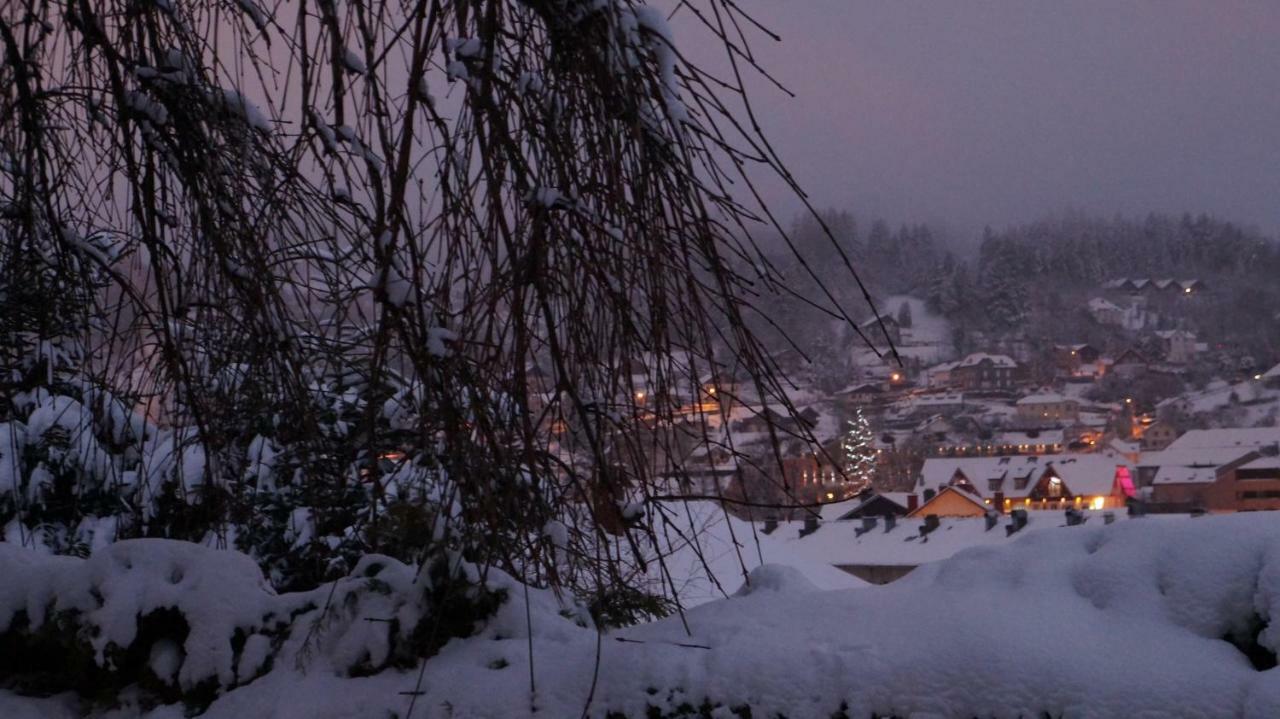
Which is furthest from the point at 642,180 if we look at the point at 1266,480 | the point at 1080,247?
the point at 1080,247

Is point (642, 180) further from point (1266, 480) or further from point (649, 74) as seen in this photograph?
point (1266, 480)

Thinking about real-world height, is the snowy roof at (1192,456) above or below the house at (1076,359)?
below

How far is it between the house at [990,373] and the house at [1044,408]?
0.18 metres

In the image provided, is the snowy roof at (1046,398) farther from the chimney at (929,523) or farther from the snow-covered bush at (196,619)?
the snow-covered bush at (196,619)

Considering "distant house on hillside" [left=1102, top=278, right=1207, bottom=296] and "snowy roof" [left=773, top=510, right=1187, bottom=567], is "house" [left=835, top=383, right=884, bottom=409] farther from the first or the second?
"distant house on hillside" [left=1102, top=278, right=1207, bottom=296]

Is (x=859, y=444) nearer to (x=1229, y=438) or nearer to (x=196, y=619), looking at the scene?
(x=1229, y=438)

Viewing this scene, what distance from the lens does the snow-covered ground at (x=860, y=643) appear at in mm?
1705

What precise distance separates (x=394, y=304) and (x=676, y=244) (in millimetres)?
497

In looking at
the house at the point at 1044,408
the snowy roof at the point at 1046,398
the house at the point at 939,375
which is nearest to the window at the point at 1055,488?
the house at the point at 1044,408

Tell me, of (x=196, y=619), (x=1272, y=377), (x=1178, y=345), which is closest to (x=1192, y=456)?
(x=1272, y=377)

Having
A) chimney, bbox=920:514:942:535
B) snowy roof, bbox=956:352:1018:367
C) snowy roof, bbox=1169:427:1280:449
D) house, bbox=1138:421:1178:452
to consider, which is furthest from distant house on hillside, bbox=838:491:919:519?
snowy roof, bbox=1169:427:1280:449

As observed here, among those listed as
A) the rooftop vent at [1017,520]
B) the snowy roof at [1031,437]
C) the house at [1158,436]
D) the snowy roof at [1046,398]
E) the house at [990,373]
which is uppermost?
the house at [990,373]

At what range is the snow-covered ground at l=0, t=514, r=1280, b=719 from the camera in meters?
1.71

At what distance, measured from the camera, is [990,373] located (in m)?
7.18
